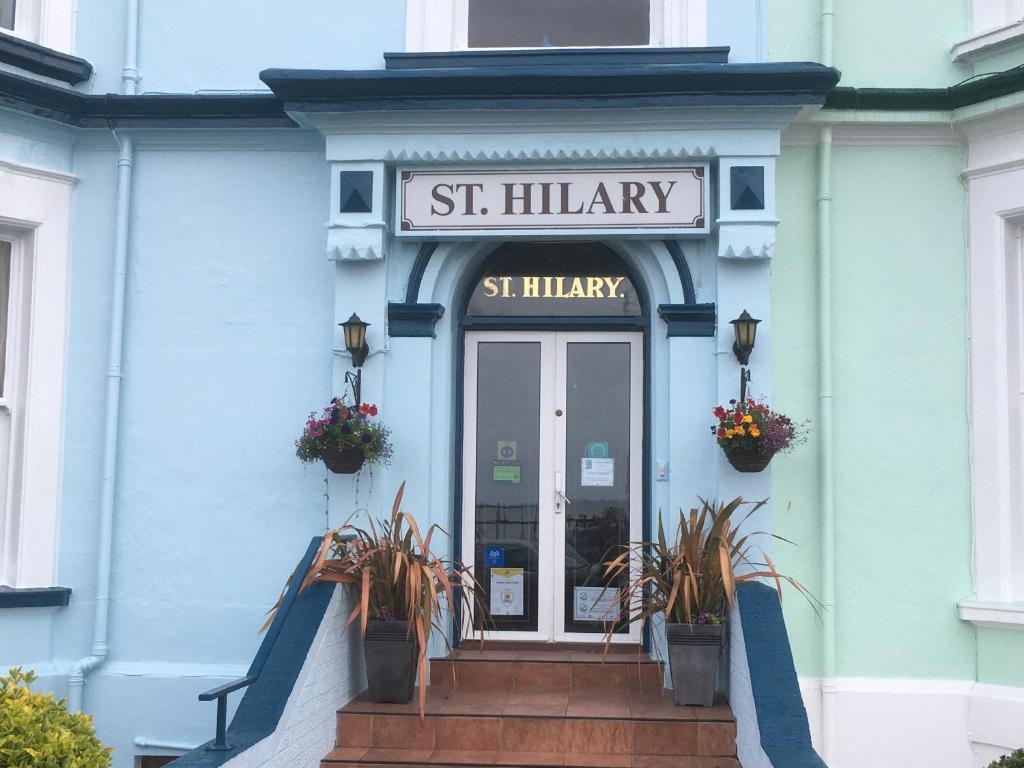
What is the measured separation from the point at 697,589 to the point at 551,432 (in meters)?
1.75

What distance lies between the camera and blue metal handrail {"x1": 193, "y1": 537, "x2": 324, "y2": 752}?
17.5 feet

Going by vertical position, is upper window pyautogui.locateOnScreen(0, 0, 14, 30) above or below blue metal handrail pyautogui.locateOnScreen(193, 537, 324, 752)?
above

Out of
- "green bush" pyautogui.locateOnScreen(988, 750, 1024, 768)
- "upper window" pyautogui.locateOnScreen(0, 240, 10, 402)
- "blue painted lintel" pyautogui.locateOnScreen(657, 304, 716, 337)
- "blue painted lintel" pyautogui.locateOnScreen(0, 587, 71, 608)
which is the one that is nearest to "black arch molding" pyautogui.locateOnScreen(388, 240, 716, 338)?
"blue painted lintel" pyautogui.locateOnScreen(657, 304, 716, 337)

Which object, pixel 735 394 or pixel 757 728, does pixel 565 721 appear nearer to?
pixel 757 728

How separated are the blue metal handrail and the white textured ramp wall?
161mm

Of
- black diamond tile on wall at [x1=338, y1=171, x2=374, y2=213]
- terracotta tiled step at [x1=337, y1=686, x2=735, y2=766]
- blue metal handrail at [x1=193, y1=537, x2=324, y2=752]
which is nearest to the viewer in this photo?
blue metal handrail at [x1=193, y1=537, x2=324, y2=752]

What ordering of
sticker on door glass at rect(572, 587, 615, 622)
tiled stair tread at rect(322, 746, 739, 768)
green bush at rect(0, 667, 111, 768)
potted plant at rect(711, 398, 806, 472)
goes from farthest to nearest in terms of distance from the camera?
sticker on door glass at rect(572, 587, 615, 622) → potted plant at rect(711, 398, 806, 472) → tiled stair tread at rect(322, 746, 739, 768) → green bush at rect(0, 667, 111, 768)

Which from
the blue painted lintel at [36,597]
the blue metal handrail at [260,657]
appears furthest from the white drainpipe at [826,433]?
the blue painted lintel at [36,597]

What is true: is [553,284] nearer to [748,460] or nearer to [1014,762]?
[748,460]

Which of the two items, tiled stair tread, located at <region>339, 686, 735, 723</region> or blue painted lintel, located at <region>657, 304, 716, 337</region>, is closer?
tiled stair tread, located at <region>339, 686, 735, 723</region>

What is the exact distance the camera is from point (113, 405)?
761 centimetres

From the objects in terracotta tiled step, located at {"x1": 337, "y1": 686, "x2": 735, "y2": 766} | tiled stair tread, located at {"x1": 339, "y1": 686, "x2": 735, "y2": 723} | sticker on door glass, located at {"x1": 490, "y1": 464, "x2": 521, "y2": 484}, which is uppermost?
sticker on door glass, located at {"x1": 490, "y1": 464, "x2": 521, "y2": 484}

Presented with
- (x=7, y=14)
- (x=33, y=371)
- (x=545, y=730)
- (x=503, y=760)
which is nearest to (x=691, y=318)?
(x=545, y=730)

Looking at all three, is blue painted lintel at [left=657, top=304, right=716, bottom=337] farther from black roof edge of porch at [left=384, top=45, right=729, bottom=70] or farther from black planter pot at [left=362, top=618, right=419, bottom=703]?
black planter pot at [left=362, top=618, right=419, bottom=703]
